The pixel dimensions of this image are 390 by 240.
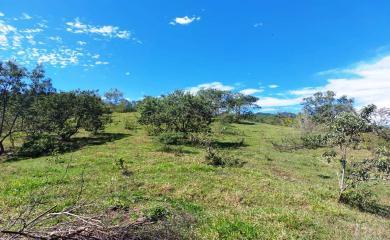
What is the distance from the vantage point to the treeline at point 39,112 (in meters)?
39.1

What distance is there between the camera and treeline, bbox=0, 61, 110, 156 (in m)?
39.1

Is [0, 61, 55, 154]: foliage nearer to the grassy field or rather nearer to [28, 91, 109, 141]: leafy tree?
[28, 91, 109, 141]: leafy tree

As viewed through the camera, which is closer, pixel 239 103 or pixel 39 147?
pixel 39 147

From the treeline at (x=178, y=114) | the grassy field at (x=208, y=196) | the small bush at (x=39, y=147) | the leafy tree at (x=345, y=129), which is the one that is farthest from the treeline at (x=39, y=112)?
the leafy tree at (x=345, y=129)

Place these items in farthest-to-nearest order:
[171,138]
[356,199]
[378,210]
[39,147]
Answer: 1. [171,138]
2. [39,147]
3. [356,199]
4. [378,210]

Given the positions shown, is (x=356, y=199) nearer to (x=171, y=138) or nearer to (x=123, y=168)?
(x=123, y=168)

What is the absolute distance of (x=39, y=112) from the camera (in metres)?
44.5

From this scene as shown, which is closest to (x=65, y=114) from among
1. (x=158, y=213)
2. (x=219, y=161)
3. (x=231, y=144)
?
(x=231, y=144)

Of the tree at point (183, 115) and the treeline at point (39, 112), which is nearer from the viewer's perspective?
the treeline at point (39, 112)

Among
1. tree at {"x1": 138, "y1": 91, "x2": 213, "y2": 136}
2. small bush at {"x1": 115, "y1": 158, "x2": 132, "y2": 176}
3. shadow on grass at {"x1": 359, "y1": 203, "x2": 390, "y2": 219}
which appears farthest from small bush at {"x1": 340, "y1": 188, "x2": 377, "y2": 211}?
tree at {"x1": 138, "y1": 91, "x2": 213, "y2": 136}

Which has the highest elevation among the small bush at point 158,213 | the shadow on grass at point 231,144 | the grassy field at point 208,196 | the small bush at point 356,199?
the shadow on grass at point 231,144

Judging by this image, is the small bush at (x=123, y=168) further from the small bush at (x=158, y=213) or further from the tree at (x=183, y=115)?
the tree at (x=183, y=115)

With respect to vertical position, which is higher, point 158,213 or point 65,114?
point 65,114

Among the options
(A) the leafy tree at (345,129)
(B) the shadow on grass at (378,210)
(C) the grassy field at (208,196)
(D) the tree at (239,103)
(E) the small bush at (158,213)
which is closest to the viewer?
(E) the small bush at (158,213)
